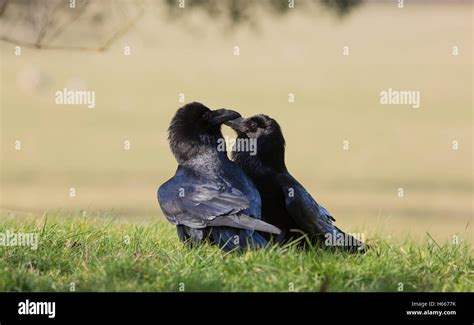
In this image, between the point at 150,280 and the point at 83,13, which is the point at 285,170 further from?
the point at 83,13

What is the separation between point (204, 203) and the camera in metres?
5.67

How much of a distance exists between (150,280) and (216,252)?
54 centimetres

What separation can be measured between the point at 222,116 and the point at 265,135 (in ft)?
1.08

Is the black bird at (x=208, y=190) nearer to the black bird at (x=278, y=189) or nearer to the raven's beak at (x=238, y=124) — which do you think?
the raven's beak at (x=238, y=124)

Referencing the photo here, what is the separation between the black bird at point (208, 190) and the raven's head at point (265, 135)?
11 cm

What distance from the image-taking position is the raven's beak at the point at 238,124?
20.5ft

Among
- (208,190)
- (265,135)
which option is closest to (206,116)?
(265,135)

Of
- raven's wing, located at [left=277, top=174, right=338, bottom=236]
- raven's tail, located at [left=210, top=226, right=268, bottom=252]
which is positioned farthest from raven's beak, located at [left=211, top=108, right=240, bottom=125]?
raven's tail, located at [left=210, top=226, right=268, bottom=252]

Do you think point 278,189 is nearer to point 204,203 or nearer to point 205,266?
point 204,203

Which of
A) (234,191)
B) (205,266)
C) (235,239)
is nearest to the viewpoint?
(205,266)

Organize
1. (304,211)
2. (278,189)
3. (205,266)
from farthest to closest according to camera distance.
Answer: (278,189) → (304,211) → (205,266)

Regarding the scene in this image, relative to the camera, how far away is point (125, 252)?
567cm

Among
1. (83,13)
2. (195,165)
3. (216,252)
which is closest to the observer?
(216,252)
